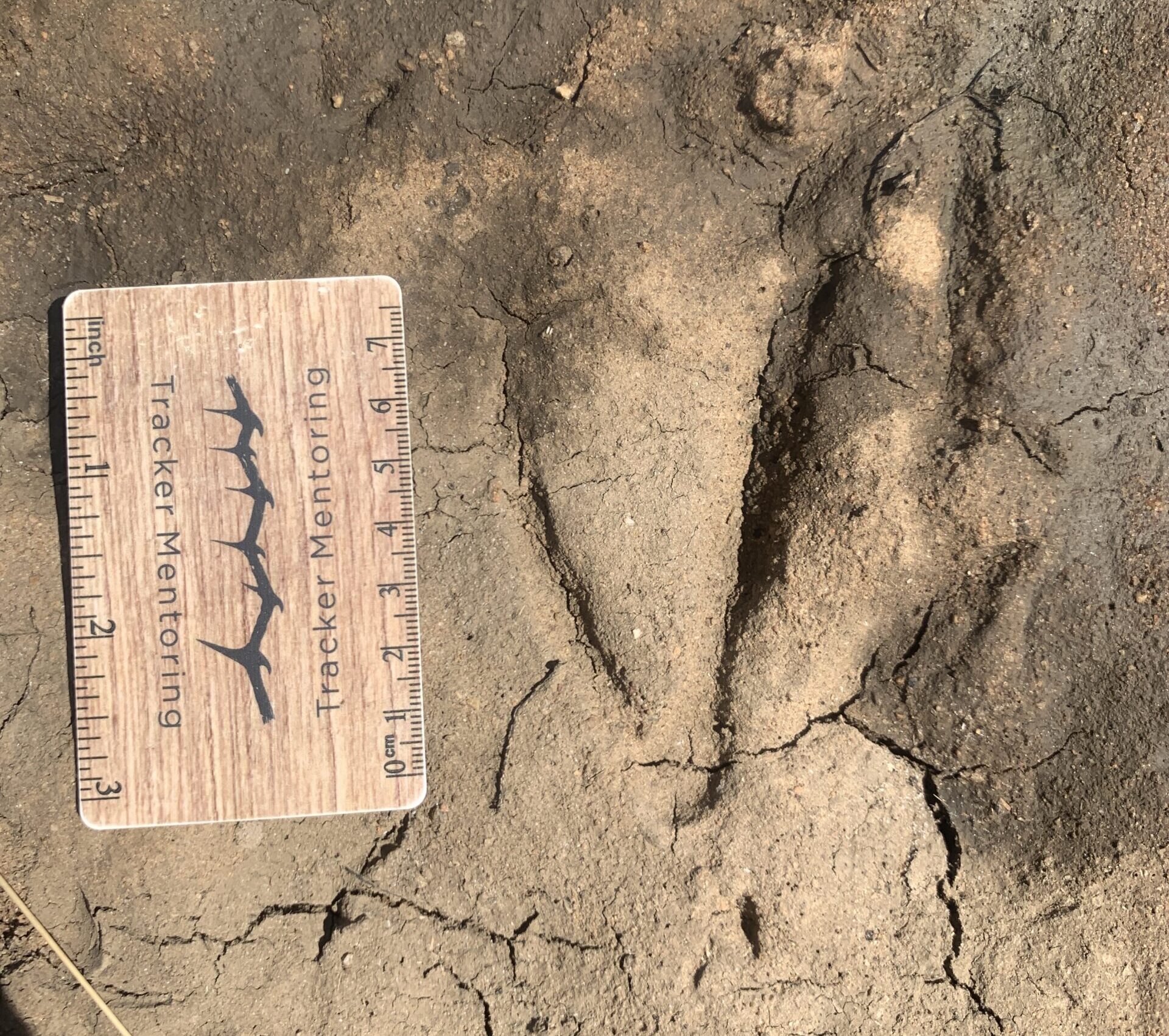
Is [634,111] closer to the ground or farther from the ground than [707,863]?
farther from the ground

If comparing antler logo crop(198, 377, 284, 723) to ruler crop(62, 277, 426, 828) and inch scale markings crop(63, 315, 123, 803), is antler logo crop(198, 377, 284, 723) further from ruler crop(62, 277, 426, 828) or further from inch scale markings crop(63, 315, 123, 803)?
inch scale markings crop(63, 315, 123, 803)

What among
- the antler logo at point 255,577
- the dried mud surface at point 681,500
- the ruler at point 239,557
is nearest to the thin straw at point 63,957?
the dried mud surface at point 681,500

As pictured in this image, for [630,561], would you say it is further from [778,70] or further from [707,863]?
[778,70]

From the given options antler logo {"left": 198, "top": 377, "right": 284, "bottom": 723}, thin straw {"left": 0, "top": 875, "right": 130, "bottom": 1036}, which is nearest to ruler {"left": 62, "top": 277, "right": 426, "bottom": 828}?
antler logo {"left": 198, "top": 377, "right": 284, "bottom": 723}

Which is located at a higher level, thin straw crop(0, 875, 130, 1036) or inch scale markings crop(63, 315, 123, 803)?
inch scale markings crop(63, 315, 123, 803)

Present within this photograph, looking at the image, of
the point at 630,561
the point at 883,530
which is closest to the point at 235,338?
the point at 630,561
